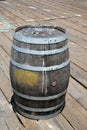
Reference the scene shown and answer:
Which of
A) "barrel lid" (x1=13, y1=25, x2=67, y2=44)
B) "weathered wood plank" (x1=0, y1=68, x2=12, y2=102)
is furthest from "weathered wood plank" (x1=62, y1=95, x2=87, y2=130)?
"barrel lid" (x1=13, y1=25, x2=67, y2=44)

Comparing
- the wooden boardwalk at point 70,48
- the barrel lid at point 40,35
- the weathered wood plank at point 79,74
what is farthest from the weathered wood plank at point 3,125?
the weathered wood plank at point 79,74

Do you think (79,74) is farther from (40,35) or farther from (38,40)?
(38,40)

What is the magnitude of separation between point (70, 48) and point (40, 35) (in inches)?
122

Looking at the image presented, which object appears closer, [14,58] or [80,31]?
[14,58]

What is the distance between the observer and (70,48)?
20.6 feet

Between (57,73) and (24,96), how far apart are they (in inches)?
21.8

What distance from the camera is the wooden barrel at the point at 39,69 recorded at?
3.09m

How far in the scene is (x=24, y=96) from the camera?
11.1 feet

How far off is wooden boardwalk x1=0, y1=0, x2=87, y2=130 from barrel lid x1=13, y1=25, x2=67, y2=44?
121cm

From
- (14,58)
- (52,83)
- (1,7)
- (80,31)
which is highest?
(14,58)

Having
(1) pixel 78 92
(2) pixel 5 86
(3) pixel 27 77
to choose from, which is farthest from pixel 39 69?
(2) pixel 5 86

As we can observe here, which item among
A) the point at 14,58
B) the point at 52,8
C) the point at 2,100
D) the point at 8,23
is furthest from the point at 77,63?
the point at 52,8

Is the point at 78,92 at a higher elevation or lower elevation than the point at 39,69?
lower

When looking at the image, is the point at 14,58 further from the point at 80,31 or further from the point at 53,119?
the point at 80,31
